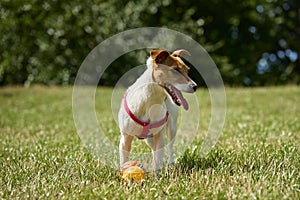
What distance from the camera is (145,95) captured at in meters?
3.70

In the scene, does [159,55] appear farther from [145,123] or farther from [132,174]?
[132,174]

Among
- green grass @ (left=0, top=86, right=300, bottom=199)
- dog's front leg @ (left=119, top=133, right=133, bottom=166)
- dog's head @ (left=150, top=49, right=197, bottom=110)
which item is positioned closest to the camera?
green grass @ (left=0, top=86, right=300, bottom=199)

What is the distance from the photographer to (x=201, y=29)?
18406 mm

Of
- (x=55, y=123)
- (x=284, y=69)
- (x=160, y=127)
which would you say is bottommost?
(x=55, y=123)

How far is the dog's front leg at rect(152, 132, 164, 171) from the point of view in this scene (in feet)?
13.0

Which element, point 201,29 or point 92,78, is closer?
point 92,78

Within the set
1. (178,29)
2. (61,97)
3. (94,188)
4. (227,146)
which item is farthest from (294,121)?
(178,29)

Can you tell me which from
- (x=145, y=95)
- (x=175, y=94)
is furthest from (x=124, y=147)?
(x=175, y=94)

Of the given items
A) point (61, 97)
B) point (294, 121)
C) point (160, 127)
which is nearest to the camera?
point (160, 127)

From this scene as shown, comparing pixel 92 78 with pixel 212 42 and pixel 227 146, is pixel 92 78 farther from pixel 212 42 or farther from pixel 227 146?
pixel 227 146

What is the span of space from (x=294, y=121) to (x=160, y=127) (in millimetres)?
4985

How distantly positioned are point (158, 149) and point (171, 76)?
0.81 m

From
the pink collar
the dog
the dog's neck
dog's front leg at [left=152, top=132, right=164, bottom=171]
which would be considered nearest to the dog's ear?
the dog

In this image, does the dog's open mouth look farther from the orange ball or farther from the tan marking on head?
the orange ball
